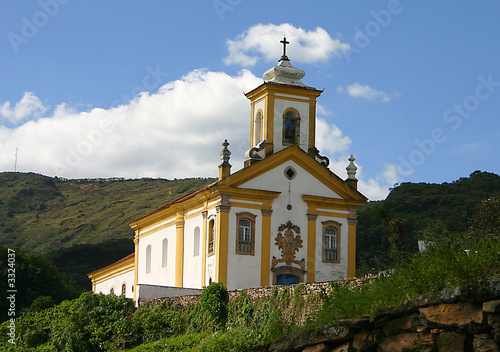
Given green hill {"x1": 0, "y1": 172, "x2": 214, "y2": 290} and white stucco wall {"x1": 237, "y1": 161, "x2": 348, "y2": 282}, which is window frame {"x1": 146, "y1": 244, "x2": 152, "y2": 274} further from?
green hill {"x1": 0, "y1": 172, "x2": 214, "y2": 290}

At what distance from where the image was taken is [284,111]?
123 ft

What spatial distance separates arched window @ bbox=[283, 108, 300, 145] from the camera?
3756cm

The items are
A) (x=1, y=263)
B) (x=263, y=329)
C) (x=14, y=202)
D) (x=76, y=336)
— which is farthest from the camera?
(x=14, y=202)

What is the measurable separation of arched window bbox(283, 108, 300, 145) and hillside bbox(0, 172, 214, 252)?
5503 cm

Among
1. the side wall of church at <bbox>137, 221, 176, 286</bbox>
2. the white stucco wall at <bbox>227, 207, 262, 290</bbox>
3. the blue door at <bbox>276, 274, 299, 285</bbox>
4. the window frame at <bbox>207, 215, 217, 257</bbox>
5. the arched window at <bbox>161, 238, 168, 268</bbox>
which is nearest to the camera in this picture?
the white stucco wall at <bbox>227, 207, 262, 290</bbox>

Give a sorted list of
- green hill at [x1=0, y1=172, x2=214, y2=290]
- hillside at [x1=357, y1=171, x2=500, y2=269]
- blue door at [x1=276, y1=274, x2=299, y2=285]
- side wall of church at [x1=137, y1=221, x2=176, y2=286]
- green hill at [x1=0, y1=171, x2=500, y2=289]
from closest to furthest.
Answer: blue door at [x1=276, y1=274, x2=299, y2=285], side wall of church at [x1=137, y1=221, x2=176, y2=286], hillside at [x1=357, y1=171, x2=500, y2=269], green hill at [x1=0, y1=171, x2=500, y2=289], green hill at [x1=0, y1=172, x2=214, y2=290]

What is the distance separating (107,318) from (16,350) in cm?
441

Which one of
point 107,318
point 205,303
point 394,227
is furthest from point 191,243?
point 394,227

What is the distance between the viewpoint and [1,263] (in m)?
49.3

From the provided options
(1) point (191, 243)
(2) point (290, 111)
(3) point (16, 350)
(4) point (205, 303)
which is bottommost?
(3) point (16, 350)

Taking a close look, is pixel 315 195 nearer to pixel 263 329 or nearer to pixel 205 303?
pixel 205 303

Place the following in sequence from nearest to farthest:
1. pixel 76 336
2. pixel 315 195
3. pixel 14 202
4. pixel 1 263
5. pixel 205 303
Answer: pixel 205 303, pixel 76 336, pixel 315 195, pixel 1 263, pixel 14 202

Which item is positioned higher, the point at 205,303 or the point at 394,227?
the point at 394,227

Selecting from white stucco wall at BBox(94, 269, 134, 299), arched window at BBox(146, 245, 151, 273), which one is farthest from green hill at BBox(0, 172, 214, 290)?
arched window at BBox(146, 245, 151, 273)
